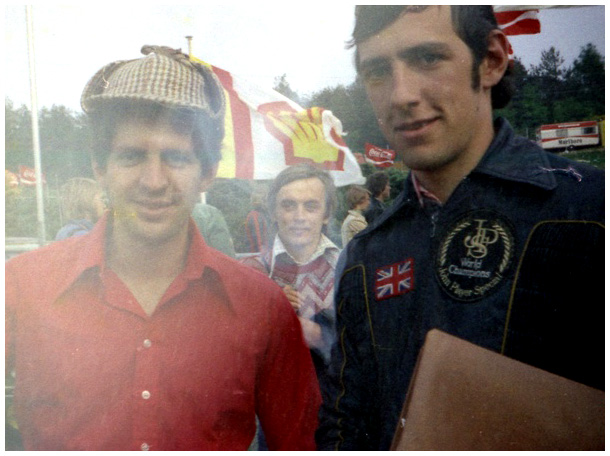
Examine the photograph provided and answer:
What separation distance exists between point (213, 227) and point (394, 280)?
0.80 metres

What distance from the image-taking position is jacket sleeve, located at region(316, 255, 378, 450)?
93.6 inches

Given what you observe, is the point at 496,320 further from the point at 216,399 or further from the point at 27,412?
the point at 27,412

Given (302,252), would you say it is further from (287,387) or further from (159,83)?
(159,83)

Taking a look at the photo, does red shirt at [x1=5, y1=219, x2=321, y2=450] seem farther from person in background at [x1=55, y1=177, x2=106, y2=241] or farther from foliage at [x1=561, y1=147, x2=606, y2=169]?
foliage at [x1=561, y1=147, x2=606, y2=169]

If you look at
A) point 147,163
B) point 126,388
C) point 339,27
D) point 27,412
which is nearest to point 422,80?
point 339,27

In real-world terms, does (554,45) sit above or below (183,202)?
above

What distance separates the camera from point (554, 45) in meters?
2.33

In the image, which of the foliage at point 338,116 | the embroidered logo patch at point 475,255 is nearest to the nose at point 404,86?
the foliage at point 338,116

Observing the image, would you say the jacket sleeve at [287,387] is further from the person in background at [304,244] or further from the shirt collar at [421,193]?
the shirt collar at [421,193]

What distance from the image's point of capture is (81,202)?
2.42 metres

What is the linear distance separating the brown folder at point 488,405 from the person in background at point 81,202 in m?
1.50

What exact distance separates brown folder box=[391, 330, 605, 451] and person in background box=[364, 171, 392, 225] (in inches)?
22.1

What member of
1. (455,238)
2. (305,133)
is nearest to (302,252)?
(305,133)

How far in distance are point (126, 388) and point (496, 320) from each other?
1.54 metres
